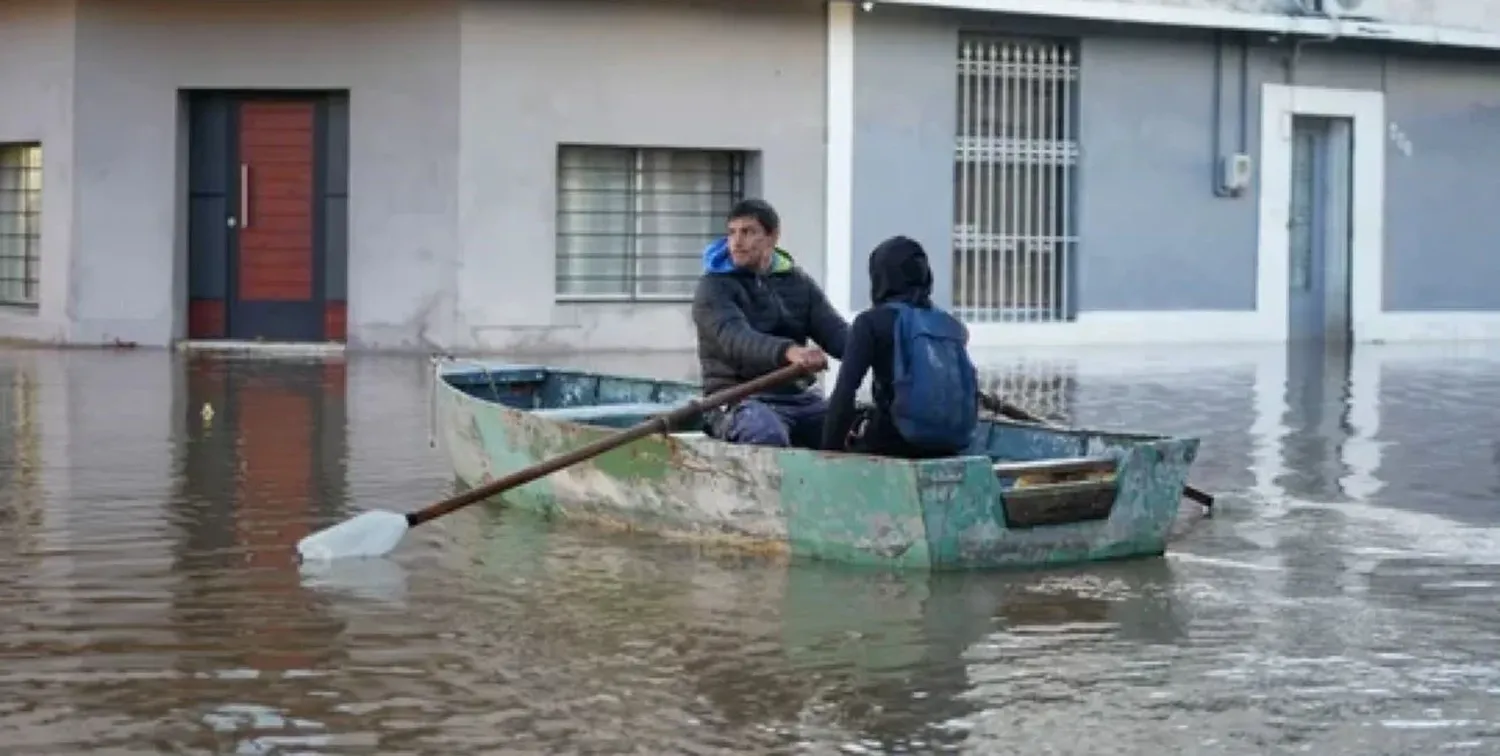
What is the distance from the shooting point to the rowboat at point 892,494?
30.7 ft

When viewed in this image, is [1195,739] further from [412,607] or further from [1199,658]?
[412,607]

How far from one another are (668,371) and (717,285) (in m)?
10.4

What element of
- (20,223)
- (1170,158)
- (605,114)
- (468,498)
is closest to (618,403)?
(468,498)

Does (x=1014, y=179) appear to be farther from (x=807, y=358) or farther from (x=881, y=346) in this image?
(x=881, y=346)

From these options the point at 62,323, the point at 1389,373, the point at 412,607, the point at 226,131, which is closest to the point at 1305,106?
the point at 1389,373

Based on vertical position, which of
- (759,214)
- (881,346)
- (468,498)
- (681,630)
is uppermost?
(759,214)

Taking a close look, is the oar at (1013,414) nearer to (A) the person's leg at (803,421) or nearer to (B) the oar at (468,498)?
(A) the person's leg at (803,421)

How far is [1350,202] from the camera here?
28438 millimetres

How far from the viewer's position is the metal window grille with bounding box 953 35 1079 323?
83.4ft

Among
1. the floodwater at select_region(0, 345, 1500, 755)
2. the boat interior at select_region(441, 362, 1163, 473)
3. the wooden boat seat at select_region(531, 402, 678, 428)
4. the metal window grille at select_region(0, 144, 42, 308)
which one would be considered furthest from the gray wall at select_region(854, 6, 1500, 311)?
the wooden boat seat at select_region(531, 402, 678, 428)

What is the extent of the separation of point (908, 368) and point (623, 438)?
47.7 inches

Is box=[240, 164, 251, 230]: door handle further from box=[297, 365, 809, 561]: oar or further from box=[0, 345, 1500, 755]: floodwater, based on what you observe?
box=[297, 365, 809, 561]: oar

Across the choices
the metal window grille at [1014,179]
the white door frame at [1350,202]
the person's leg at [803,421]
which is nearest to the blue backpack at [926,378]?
Answer: the person's leg at [803,421]

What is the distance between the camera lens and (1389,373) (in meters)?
23.3
